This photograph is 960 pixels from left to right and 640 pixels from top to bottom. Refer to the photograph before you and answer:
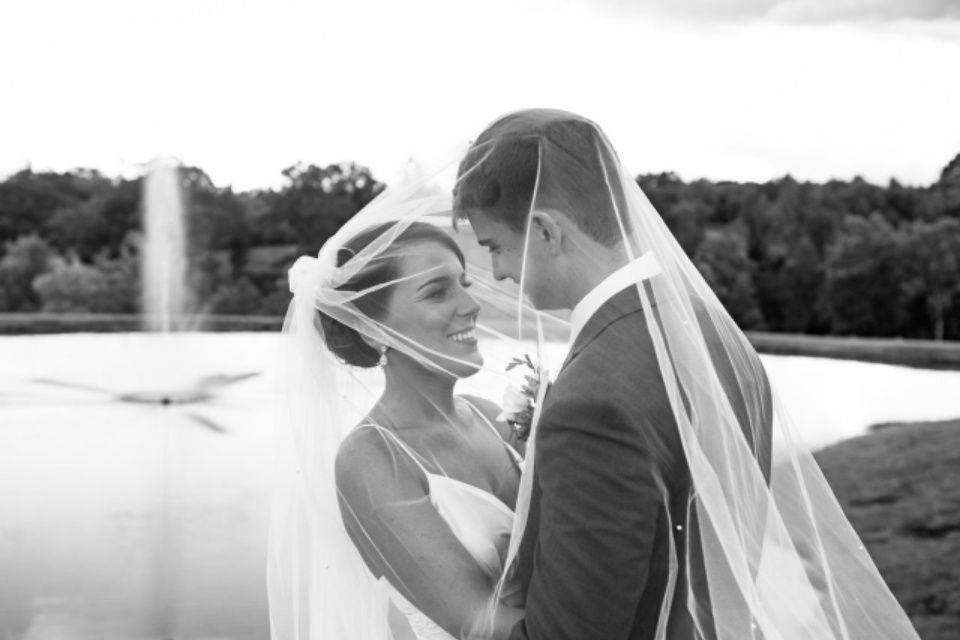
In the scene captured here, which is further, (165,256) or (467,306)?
(165,256)

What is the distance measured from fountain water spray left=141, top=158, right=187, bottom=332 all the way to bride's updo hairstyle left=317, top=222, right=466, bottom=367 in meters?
25.9

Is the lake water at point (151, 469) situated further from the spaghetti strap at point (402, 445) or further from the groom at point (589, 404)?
the groom at point (589, 404)

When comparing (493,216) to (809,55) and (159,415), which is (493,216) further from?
(809,55)

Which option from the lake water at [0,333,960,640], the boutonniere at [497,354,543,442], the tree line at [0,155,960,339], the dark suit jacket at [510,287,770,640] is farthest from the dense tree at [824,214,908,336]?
the dark suit jacket at [510,287,770,640]

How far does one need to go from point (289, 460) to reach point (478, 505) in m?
0.60

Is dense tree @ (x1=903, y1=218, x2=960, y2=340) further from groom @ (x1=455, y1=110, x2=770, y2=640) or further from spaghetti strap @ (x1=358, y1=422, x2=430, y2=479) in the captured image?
groom @ (x1=455, y1=110, x2=770, y2=640)

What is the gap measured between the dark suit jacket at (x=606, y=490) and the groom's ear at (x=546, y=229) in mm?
138

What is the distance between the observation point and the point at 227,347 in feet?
88.6

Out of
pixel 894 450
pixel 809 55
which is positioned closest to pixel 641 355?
pixel 894 450

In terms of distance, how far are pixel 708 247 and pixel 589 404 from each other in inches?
1035

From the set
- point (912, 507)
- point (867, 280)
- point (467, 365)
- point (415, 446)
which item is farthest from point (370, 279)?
point (867, 280)

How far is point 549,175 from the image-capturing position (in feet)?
6.37

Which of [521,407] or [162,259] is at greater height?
[521,407]

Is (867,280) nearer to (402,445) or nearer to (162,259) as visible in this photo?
(162,259)
